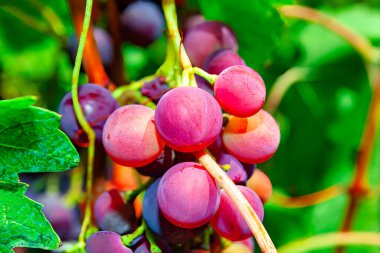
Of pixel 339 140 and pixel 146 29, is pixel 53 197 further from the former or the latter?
pixel 339 140

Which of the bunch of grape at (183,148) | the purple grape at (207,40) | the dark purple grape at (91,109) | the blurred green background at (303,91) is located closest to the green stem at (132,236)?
the bunch of grape at (183,148)

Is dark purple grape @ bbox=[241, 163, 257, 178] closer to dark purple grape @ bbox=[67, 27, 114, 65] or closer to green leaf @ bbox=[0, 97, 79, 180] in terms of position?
green leaf @ bbox=[0, 97, 79, 180]

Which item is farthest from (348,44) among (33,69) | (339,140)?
(33,69)

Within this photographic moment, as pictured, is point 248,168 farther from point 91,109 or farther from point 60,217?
point 60,217

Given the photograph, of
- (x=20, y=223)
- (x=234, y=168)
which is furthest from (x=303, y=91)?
(x=20, y=223)

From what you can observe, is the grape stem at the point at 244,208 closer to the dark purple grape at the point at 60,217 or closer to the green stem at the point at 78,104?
the green stem at the point at 78,104

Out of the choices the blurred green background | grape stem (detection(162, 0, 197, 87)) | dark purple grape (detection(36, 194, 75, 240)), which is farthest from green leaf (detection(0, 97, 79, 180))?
the blurred green background
